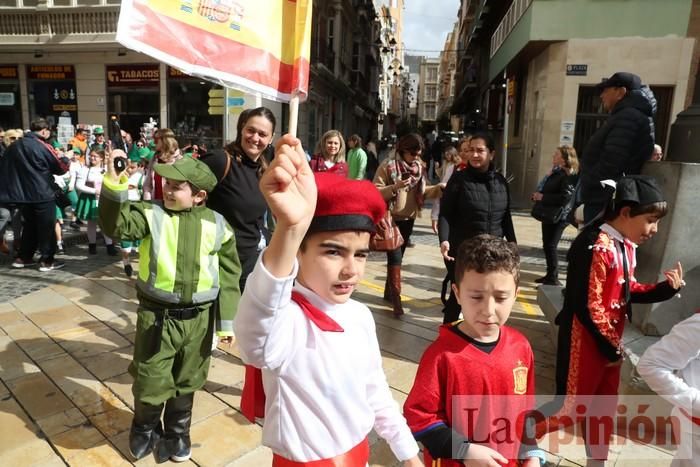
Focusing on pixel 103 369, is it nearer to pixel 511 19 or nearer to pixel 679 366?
pixel 679 366

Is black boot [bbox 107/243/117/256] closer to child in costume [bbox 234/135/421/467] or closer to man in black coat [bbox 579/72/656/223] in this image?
man in black coat [bbox 579/72/656/223]

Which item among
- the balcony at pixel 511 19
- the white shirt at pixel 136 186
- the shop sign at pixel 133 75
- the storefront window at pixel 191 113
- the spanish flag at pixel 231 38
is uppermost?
the balcony at pixel 511 19

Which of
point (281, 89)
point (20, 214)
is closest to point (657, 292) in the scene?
point (281, 89)

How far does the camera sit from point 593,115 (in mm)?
13297

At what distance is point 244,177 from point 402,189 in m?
1.97

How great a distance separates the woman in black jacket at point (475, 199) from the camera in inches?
152

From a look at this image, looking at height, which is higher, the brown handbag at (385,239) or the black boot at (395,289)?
the brown handbag at (385,239)

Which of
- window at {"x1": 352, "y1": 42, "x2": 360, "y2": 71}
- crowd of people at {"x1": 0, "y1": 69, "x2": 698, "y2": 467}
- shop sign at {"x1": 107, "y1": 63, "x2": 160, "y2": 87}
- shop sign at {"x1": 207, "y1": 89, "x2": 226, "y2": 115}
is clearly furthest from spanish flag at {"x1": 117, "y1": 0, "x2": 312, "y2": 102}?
window at {"x1": 352, "y1": 42, "x2": 360, "y2": 71}

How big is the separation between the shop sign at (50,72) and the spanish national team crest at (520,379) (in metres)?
19.2

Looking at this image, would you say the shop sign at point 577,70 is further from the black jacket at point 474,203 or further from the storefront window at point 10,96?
the storefront window at point 10,96

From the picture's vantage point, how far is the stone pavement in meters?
2.85

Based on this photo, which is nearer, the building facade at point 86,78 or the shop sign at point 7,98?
the building facade at point 86,78

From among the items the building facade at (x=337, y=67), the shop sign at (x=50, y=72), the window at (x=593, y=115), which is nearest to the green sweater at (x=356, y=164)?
the window at (x=593, y=115)

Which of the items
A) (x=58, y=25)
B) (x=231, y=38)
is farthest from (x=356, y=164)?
(x=58, y=25)
